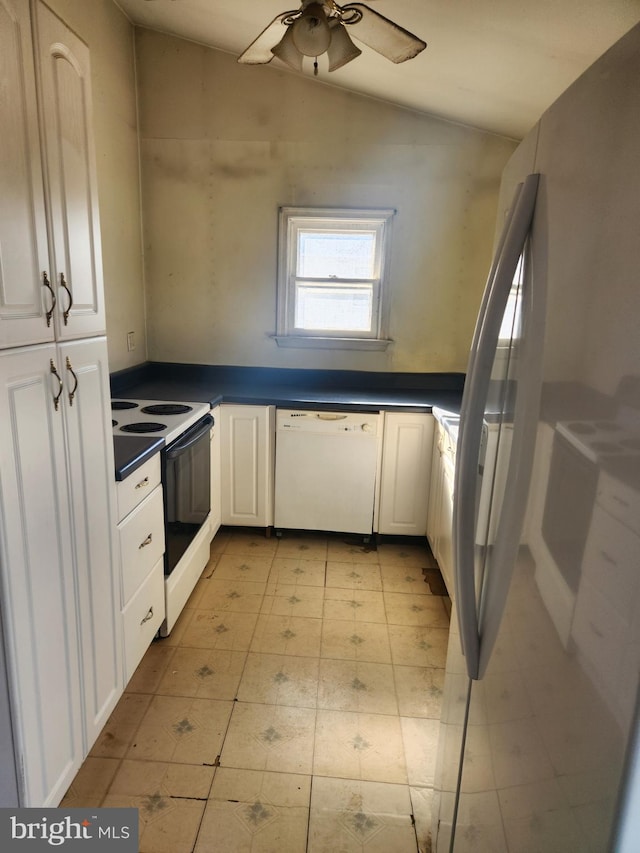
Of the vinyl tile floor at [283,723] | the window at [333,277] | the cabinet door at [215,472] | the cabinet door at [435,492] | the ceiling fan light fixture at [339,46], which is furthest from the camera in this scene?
the window at [333,277]

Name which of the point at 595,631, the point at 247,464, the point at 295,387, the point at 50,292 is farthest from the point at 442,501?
Result: the point at 595,631

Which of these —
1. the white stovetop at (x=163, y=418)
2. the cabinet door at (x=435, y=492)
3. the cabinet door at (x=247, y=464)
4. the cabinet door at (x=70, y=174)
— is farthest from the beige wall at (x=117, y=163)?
the cabinet door at (x=435, y=492)

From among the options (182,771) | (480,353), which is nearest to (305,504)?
(182,771)

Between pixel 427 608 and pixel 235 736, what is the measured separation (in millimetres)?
1166

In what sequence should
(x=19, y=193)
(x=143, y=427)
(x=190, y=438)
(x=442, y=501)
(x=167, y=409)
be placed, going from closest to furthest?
(x=19, y=193)
(x=143, y=427)
(x=190, y=438)
(x=167, y=409)
(x=442, y=501)

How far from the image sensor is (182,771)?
5.13 feet

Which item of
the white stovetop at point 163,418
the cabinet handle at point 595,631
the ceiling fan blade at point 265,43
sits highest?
the ceiling fan blade at point 265,43

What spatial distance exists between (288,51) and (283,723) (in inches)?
94.6

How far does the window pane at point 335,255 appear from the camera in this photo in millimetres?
3309

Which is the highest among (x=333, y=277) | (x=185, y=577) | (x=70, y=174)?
(x=70, y=174)

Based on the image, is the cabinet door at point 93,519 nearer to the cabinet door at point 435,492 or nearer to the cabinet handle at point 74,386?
the cabinet handle at point 74,386

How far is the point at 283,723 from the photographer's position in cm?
176

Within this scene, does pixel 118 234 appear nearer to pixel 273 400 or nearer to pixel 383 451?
pixel 273 400

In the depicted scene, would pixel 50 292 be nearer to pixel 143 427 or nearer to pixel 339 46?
pixel 143 427
